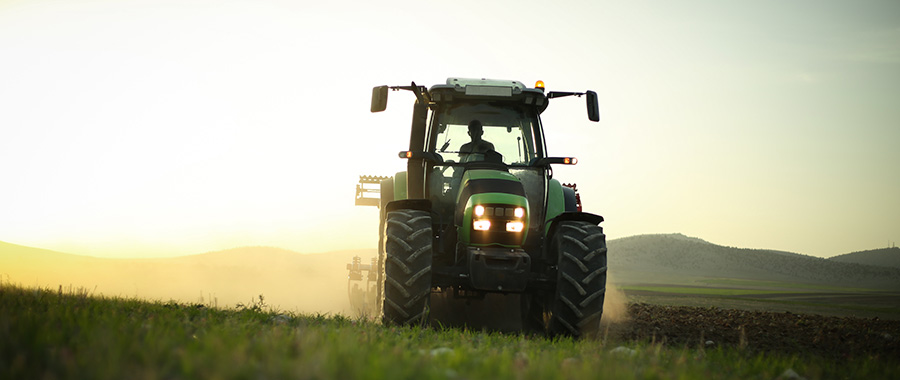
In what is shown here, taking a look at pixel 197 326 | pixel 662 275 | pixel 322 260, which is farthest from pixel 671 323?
pixel 662 275

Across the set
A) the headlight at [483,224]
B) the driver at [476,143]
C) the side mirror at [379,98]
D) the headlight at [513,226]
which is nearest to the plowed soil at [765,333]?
the headlight at [513,226]

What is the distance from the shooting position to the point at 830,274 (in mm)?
71438

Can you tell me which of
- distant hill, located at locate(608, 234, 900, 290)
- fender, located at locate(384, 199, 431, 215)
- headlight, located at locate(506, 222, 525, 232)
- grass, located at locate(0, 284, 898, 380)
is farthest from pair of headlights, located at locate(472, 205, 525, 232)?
distant hill, located at locate(608, 234, 900, 290)

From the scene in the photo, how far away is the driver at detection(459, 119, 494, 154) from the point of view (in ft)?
26.9

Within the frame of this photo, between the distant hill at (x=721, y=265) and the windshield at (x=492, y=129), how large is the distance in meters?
58.6

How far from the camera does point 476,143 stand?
8.23 meters

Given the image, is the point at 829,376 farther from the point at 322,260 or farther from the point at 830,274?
the point at 830,274

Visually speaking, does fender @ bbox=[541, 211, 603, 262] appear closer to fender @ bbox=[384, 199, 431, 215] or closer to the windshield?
the windshield

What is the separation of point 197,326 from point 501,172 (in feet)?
13.0

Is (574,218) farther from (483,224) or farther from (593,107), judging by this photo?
(593,107)

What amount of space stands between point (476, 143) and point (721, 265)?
7917 centimetres

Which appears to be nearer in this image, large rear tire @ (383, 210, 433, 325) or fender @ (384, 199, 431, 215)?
large rear tire @ (383, 210, 433, 325)

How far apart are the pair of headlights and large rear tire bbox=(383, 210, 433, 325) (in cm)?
59

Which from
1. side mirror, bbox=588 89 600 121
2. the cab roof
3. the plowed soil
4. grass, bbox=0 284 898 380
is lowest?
the plowed soil
